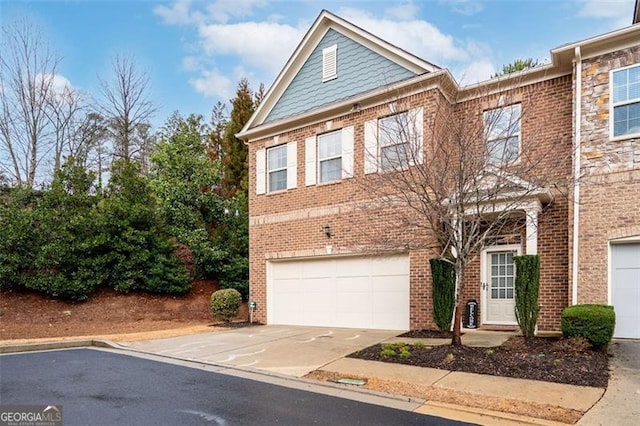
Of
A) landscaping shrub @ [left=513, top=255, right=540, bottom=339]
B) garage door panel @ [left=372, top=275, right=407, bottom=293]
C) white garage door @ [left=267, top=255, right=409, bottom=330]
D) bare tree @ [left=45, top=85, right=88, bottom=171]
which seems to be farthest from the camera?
bare tree @ [left=45, top=85, right=88, bottom=171]

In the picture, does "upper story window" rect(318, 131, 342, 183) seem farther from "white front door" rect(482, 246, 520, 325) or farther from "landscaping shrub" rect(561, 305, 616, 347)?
"landscaping shrub" rect(561, 305, 616, 347)

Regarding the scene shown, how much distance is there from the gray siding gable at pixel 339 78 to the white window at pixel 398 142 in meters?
1.38

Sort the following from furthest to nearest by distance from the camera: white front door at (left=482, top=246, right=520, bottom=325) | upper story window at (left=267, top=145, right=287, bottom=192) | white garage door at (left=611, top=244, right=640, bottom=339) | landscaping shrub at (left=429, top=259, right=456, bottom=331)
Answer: upper story window at (left=267, top=145, right=287, bottom=192), white front door at (left=482, top=246, right=520, bottom=325), landscaping shrub at (left=429, top=259, right=456, bottom=331), white garage door at (left=611, top=244, right=640, bottom=339)

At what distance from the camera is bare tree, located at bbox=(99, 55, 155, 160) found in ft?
80.2

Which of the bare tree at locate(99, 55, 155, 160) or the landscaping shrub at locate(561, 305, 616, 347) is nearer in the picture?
the landscaping shrub at locate(561, 305, 616, 347)

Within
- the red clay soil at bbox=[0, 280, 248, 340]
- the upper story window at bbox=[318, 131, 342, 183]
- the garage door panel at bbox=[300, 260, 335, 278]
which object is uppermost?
the upper story window at bbox=[318, 131, 342, 183]

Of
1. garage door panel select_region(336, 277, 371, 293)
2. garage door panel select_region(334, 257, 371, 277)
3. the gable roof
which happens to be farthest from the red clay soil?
the gable roof

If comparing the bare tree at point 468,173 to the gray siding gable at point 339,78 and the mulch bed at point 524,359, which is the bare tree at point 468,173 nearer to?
the mulch bed at point 524,359

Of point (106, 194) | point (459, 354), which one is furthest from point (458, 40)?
point (106, 194)

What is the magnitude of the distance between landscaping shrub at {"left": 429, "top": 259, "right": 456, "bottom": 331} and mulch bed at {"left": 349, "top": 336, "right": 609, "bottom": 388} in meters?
1.71

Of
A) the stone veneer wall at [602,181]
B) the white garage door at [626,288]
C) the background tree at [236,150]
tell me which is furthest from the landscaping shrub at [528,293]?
the background tree at [236,150]

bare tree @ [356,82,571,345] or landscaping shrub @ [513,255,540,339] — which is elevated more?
bare tree @ [356,82,571,345]

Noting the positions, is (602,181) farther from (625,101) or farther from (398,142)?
(398,142)

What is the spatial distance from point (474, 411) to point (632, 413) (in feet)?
5.57
